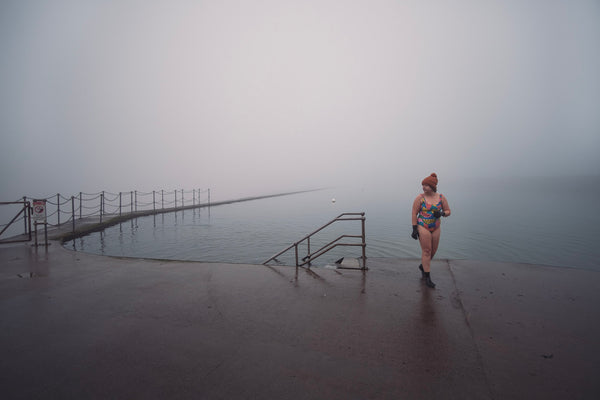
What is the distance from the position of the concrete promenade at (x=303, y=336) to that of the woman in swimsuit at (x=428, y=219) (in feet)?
1.92

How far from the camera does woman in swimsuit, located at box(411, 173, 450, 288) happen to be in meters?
5.08

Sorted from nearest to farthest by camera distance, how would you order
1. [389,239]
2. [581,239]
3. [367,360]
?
[367,360]
[389,239]
[581,239]

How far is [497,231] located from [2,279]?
27.0 meters

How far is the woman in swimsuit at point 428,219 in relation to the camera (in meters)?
5.08

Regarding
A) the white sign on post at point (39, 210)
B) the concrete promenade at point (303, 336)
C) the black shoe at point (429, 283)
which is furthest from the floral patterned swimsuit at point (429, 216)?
the white sign on post at point (39, 210)

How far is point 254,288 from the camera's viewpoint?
5.14m

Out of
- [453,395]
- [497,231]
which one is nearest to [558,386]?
[453,395]

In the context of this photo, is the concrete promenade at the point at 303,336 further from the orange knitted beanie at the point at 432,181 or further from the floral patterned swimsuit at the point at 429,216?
the orange knitted beanie at the point at 432,181

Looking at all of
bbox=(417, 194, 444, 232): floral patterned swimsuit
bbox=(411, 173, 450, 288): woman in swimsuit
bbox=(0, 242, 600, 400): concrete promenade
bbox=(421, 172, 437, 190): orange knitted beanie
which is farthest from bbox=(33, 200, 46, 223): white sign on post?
bbox=(421, 172, 437, 190): orange knitted beanie

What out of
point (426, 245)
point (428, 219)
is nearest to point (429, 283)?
point (426, 245)

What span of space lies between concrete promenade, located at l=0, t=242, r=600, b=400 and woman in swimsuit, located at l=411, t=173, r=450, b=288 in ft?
1.92

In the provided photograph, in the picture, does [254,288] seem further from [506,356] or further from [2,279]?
[2,279]

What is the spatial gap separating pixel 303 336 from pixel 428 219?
127 inches

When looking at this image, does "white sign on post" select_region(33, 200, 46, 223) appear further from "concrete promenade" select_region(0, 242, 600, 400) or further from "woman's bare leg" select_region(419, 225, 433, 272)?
"woman's bare leg" select_region(419, 225, 433, 272)
